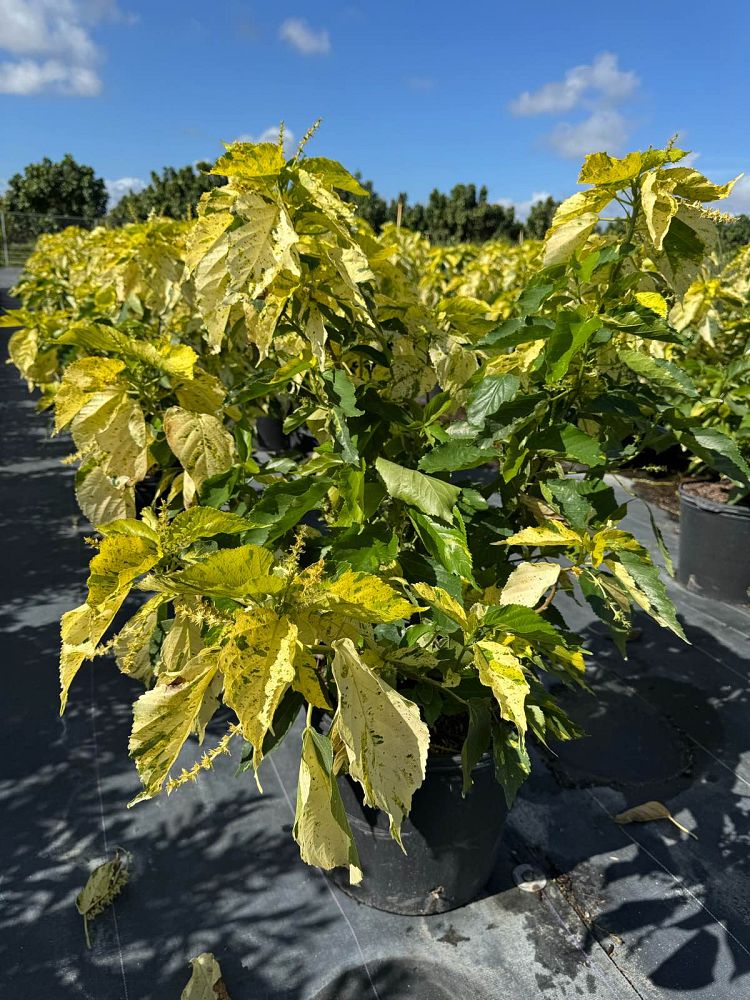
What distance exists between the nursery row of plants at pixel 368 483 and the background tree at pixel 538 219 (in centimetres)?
1463

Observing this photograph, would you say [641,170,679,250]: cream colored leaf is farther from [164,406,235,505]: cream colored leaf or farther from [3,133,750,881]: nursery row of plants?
[164,406,235,505]: cream colored leaf

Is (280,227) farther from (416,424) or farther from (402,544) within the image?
(402,544)

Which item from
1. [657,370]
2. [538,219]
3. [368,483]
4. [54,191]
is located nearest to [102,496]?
[368,483]

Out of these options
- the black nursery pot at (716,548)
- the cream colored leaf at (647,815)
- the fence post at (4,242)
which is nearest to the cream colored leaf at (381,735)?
the cream colored leaf at (647,815)

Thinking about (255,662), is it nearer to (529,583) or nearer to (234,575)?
(234,575)

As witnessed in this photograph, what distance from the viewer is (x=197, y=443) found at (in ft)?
3.87

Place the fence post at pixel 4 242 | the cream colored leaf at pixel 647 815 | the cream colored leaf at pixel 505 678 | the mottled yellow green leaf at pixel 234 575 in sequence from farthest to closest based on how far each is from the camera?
the fence post at pixel 4 242, the cream colored leaf at pixel 647 815, the cream colored leaf at pixel 505 678, the mottled yellow green leaf at pixel 234 575

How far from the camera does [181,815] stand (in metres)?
1.74

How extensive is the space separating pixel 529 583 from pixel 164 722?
56 cm

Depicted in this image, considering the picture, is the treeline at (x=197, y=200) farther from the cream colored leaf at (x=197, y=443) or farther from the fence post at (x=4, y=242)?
the cream colored leaf at (x=197, y=443)

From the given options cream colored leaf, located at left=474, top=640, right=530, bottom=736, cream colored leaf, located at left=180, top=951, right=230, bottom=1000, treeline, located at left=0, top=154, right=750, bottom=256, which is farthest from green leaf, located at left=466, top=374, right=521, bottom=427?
treeline, located at left=0, top=154, right=750, bottom=256

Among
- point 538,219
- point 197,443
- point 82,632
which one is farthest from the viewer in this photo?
point 538,219

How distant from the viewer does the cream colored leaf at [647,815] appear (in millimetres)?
1783

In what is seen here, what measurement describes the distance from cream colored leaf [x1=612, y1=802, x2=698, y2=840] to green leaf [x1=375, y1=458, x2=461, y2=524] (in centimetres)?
125
